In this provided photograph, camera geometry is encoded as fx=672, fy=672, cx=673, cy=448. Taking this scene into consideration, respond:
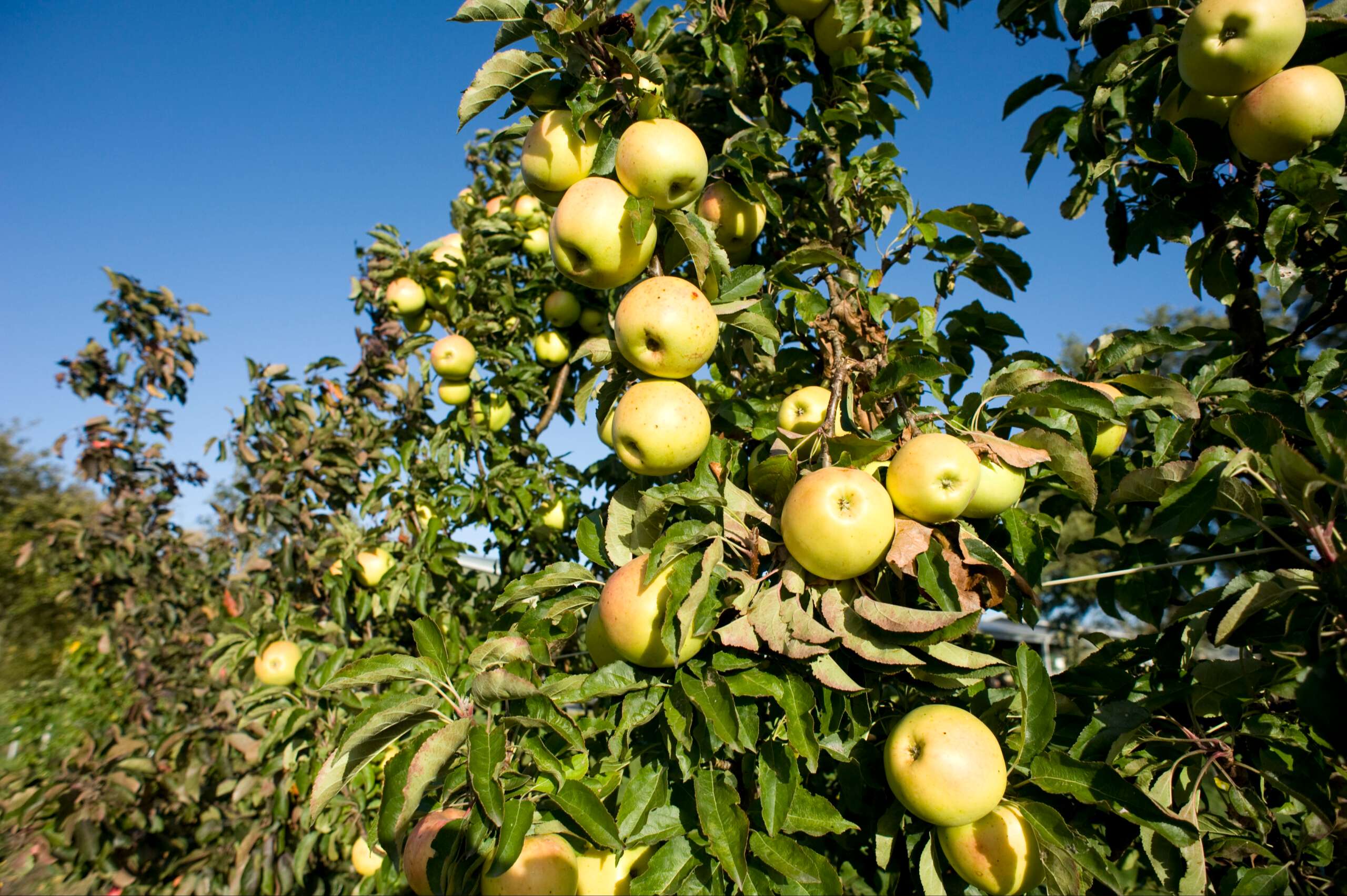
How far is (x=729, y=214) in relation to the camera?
1.93 meters

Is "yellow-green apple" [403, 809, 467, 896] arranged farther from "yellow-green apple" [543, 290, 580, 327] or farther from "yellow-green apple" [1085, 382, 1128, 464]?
"yellow-green apple" [543, 290, 580, 327]

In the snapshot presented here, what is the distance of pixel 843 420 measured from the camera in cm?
158

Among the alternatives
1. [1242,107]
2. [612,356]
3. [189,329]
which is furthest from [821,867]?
[189,329]

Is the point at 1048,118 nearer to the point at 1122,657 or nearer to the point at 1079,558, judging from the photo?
the point at 1122,657

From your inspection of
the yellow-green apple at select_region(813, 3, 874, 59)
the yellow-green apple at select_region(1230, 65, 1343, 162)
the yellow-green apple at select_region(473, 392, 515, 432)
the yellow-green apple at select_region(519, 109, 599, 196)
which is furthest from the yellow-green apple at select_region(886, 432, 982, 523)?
the yellow-green apple at select_region(473, 392, 515, 432)

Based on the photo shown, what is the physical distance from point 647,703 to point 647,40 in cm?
184

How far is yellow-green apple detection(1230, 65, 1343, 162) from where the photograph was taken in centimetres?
158

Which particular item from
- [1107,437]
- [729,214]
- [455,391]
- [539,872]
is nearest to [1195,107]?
[1107,437]

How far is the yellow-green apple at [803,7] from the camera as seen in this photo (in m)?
2.24

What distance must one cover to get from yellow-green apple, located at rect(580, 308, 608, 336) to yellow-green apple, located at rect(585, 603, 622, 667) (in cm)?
202

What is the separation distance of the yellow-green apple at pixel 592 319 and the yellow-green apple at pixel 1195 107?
2.25m

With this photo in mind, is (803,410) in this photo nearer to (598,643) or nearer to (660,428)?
(660,428)

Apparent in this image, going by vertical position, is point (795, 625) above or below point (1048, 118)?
below

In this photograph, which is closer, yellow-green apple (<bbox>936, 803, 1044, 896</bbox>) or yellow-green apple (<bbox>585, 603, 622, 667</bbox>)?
yellow-green apple (<bbox>936, 803, 1044, 896</bbox>)
